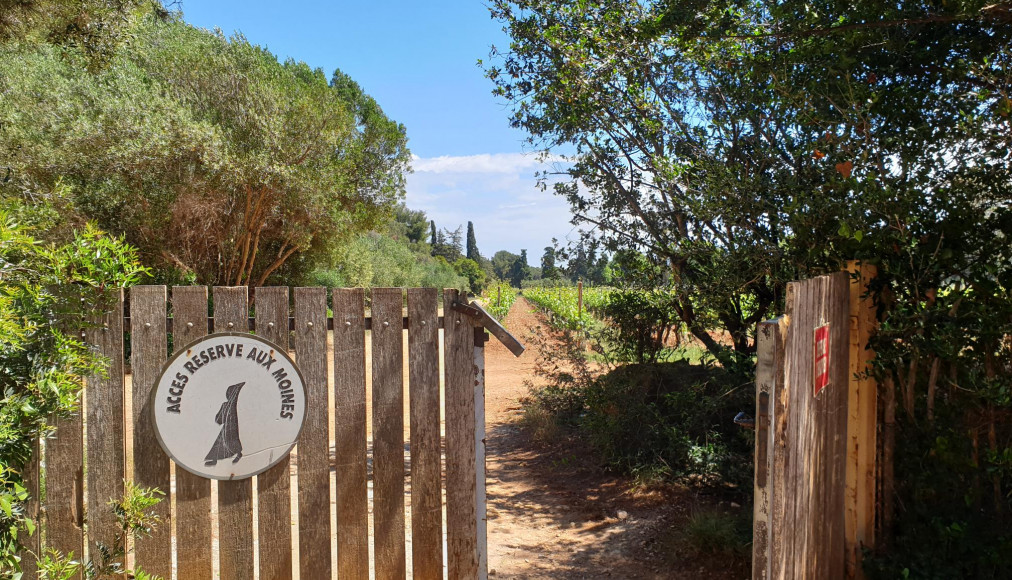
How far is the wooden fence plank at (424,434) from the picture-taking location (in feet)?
10.3

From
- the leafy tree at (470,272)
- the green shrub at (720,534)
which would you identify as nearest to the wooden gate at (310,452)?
the green shrub at (720,534)

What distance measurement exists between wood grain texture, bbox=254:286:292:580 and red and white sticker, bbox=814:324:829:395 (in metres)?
2.45

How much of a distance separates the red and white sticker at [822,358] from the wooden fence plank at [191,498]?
2.76m

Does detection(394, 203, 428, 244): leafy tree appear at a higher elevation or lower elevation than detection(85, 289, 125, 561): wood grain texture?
higher

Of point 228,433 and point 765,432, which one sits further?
point 228,433

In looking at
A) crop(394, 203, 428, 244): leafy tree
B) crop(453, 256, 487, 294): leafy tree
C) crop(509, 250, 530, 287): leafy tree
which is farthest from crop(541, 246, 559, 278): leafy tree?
crop(509, 250, 530, 287): leafy tree

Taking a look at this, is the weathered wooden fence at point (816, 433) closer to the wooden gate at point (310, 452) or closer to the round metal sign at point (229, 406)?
the wooden gate at point (310, 452)

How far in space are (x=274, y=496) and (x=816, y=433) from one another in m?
2.56

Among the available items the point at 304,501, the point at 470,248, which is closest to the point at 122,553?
the point at 304,501

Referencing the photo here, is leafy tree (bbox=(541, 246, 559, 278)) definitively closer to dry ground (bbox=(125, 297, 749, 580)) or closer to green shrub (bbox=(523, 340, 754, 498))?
green shrub (bbox=(523, 340, 754, 498))

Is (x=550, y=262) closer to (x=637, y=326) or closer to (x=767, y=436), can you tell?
(x=637, y=326)

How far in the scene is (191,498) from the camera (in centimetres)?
279

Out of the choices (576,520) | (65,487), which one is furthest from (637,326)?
(65,487)

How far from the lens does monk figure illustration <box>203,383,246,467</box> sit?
2785mm
